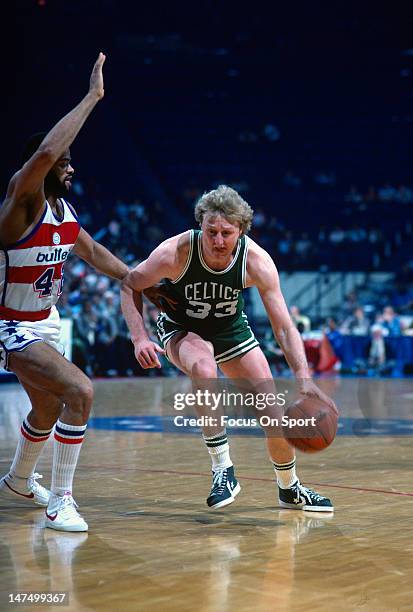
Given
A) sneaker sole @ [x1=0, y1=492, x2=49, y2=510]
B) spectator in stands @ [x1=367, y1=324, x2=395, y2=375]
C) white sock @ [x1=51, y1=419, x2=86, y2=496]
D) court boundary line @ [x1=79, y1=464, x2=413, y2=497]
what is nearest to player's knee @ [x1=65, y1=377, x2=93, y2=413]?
white sock @ [x1=51, y1=419, x2=86, y2=496]

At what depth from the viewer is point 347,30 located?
27.0 meters

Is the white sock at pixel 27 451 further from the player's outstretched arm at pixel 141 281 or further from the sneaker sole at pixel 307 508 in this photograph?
the sneaker sole at pixel 307 508

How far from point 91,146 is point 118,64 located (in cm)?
381

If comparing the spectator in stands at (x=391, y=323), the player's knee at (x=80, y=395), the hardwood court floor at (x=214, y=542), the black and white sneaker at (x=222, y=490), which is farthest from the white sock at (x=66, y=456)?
the spectator in stands at (x=391, y=323)

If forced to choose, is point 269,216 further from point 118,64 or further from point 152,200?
point 118,64

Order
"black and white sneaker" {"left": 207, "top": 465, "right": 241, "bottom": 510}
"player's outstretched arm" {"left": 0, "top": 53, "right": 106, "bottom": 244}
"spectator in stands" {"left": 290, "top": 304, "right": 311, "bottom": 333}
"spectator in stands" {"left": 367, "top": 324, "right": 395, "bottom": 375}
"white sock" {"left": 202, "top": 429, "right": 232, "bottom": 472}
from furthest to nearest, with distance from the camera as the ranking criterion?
"spectator in stands" {"left": 367, "top": 324, "right": 395, "bottom": 375} < "spectator in stands" {"left": 290, "top": 304, "right": 311, "bottom": 333} < "white sock" {"left": 202, "top": 429, "right": 232, "bottom": 472} < "black and white sneaker" {"left": 207, "top": 465, "right": 241, "bottom": 510} < "player's outstretched arm" {"left": 0, "top": 53, "right": 106, "bottom": 244}

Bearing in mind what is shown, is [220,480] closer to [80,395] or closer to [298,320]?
[80,395]

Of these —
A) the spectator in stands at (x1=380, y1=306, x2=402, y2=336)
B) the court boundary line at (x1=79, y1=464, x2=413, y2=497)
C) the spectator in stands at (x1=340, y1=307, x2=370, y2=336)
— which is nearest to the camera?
the court boundary line at (x1=79, y1=464, x2=413, y2=497)

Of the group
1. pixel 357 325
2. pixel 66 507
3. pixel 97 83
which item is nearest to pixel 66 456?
pixel 66 507

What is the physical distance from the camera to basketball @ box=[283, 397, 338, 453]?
4820 millimetres

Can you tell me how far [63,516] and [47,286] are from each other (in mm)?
1196

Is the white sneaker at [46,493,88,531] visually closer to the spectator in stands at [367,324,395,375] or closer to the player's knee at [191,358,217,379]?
the player's knee at [191,358,217,379]

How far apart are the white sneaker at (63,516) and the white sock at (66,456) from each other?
0.16 feet

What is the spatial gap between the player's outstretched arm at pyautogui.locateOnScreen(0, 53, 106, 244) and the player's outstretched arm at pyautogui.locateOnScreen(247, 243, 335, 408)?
1333 mm
